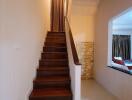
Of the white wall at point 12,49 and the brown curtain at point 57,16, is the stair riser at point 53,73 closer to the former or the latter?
the white wall at point 12,49

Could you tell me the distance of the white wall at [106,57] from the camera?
369 centimetres

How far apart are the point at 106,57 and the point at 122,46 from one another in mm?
3887

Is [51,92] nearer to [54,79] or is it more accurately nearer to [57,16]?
[54,79]

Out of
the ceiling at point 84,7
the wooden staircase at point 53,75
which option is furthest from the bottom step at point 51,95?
the ceiling at point 84,7

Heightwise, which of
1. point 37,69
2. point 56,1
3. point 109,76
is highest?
point 56,1

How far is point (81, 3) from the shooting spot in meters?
5.80

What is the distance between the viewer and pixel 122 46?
8375 mm

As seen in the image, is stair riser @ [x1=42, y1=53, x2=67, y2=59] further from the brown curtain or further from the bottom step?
the brown curtain

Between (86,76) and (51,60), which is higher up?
(51,60)

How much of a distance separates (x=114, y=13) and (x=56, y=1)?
178 inches

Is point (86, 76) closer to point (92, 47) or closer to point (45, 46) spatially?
point (92, 47)

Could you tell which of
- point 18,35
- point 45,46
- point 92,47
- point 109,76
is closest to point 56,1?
point 92,47

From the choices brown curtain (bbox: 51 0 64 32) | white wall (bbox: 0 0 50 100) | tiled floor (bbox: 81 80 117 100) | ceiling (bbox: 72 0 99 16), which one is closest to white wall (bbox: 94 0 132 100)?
tiled floor (bbox: 81 80 117 100)

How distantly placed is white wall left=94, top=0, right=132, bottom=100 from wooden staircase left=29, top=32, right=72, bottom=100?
134cm
